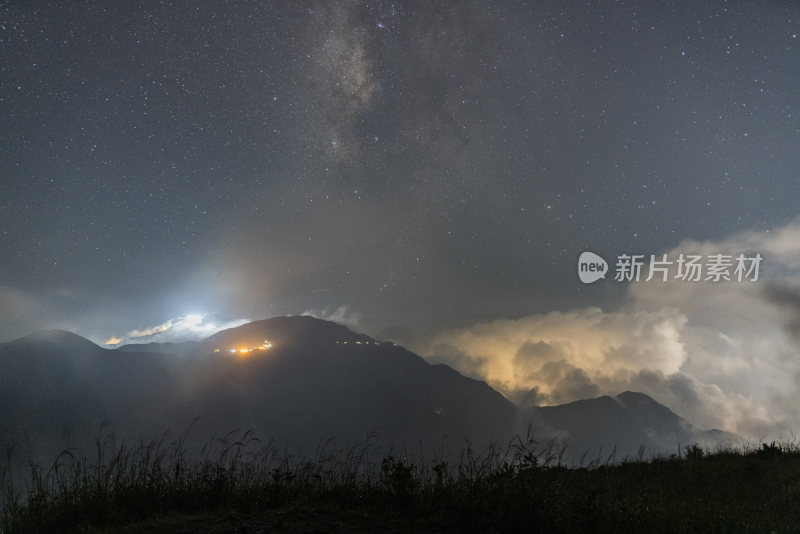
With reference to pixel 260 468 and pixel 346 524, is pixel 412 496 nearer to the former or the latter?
pixel 346 524

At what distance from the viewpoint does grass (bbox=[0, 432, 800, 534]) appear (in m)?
6.39

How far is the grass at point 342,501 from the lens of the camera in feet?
21.0

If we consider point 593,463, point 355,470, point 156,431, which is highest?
point 355,470

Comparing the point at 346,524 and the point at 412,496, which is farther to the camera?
the point at 412,496

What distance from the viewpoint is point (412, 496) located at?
7164mm

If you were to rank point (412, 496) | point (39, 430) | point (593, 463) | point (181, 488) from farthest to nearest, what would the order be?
point (39, 430), point (593, 463), point (181, 488), point (412, 496)

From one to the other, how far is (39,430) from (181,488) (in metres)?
220

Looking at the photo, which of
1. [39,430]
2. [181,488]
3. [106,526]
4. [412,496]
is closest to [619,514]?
[412,496]

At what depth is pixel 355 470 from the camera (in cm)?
814

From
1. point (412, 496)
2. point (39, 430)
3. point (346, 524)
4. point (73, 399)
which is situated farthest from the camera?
point (73, 399)

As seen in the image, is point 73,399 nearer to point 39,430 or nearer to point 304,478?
point 39,430

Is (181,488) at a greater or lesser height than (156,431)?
greater

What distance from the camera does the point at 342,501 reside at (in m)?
7.34

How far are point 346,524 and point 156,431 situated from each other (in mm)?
209861
